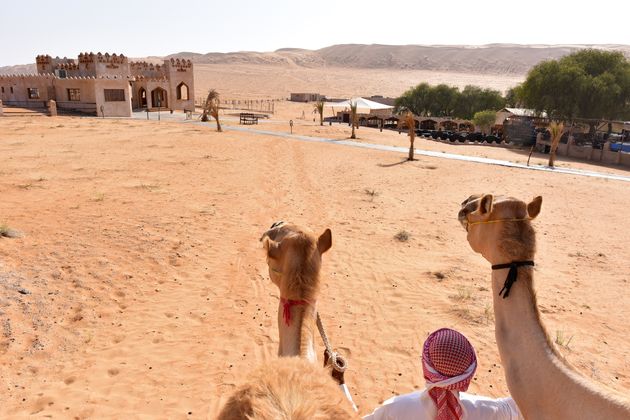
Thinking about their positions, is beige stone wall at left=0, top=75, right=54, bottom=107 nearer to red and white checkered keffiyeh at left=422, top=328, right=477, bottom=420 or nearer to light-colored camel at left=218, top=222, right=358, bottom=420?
light-colored camel at left=218, top=222, right=358, bottom=420

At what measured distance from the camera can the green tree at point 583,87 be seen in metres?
34.7

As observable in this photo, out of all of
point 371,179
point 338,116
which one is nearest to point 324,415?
point 371,179

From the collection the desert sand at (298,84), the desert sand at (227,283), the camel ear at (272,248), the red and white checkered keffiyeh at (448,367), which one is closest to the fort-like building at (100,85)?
the desert sand at (227,283)

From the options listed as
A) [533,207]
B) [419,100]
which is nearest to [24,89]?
[419,100]

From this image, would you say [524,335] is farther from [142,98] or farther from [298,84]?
[298,84]

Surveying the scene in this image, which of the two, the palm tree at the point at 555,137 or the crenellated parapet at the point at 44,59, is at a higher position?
the crenellated parapet at the point at 44,59

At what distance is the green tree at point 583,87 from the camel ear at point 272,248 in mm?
37663

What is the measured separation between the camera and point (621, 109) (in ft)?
117

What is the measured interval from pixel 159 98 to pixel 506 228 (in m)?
46.3

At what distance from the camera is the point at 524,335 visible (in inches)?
88.1

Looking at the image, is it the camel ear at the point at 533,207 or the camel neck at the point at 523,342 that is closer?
the camel neck at the point at 523,342

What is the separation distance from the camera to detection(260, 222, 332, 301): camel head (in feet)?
8.07

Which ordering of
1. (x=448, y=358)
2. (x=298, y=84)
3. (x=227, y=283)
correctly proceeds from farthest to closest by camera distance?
1. (x=298, y=84)
2. (x=227, y=283)
3. (x=448, y=358)

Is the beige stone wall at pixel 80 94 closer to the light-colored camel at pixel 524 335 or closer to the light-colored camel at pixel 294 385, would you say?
the light-colored camel at pixel 294 385
